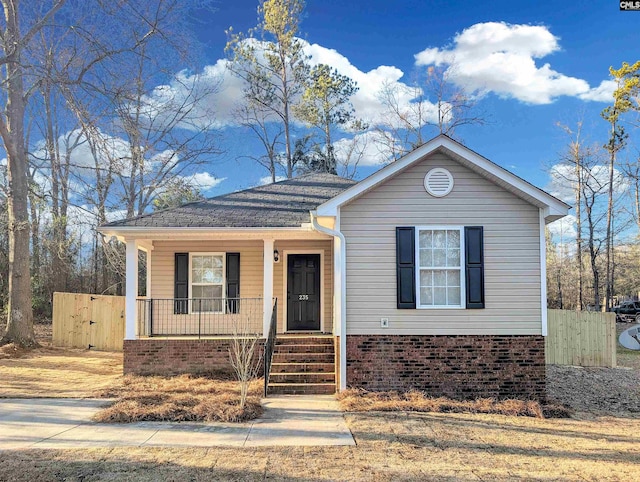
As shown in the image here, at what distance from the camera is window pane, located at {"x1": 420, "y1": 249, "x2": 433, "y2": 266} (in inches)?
357

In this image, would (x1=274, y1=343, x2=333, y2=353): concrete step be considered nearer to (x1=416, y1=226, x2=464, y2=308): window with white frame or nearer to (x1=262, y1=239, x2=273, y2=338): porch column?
(x1=262, y1=239, x2=273, y2=338): porch column

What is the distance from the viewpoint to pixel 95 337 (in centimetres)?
1581

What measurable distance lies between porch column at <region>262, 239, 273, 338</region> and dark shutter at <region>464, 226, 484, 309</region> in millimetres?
4078

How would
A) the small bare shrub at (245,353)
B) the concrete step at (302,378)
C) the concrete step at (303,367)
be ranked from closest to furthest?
1. the small bare shrub at (245,353)
2. the concrete step at (302,378)
3. the concrete step at (303,367)

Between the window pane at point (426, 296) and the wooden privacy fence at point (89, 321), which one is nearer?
the window pane at point (426, 296)

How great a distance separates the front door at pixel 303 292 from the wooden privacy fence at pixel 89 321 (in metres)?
6.26

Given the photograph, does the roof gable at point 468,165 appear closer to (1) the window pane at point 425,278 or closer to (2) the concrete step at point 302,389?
(1) the window pane at point 425,278

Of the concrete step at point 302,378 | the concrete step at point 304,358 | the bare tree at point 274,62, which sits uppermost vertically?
the bare tree at point 274,62

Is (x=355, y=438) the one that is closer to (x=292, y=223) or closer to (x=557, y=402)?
(x=557, y=402)

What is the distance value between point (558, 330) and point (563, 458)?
32.2ft

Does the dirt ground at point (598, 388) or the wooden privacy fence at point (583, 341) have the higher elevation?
the wooden privacy fence at point (583, 341)

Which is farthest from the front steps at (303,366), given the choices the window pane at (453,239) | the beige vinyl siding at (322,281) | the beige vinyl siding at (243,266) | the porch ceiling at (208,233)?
the window pane at (453,239)

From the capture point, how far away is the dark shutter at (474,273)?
29.4 feet

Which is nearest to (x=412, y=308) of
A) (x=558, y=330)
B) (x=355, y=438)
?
(x=355, y=438)
